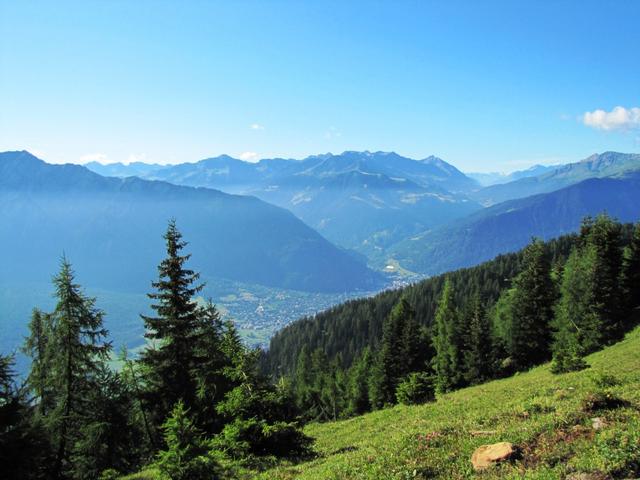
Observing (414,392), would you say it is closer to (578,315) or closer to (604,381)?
(604,381)

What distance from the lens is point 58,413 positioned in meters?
25.8

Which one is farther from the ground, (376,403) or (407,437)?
(407,437)

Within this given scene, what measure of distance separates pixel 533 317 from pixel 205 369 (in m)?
41.2

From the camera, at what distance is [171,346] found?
92.0ft

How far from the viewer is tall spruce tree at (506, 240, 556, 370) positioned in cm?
5062

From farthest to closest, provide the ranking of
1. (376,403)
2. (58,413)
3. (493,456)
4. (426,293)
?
1. (426,293)
2. (376,403)
3. (58,413)
4. (493,456)

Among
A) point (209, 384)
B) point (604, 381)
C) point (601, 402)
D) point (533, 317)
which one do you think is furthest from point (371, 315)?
point (601, 402)

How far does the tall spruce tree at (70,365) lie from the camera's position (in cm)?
2566

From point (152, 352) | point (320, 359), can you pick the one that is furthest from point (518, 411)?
point (320, 359)

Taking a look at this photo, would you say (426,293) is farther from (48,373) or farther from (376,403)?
(48,373)

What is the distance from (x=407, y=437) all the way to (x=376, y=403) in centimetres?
4449

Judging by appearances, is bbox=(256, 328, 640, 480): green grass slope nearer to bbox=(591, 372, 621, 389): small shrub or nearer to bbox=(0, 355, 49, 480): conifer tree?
bbox=(591, 372, 621, 389): small shrub

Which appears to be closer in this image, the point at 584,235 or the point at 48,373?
the point at 48,373

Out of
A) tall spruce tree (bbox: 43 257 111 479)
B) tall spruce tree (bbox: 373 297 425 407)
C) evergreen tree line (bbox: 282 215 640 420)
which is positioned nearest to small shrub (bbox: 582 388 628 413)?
evergreen tree line (bbox: 282 215 640 420)
